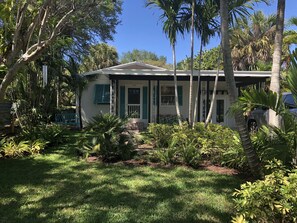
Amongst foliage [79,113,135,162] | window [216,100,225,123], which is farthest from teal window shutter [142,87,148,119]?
foliage [79,113,135,162]

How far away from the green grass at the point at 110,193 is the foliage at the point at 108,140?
0.51 meters

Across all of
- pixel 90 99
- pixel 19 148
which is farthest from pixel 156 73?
pixel 19 148

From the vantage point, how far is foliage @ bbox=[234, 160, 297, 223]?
128 inches

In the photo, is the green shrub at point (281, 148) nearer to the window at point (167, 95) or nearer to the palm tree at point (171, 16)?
the palm tree at point (171, 16)

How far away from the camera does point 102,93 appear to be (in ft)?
56.7

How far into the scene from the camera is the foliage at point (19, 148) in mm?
8219

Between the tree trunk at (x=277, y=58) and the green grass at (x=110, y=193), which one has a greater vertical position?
the tree trunk at (x=277, y=58)

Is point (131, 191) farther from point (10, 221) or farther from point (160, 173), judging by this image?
point (10, 221)

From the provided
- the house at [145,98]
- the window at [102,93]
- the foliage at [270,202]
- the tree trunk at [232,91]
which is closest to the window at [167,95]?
the house at [145,98]

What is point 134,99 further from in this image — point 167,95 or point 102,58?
point 102,58

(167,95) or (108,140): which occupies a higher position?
(167,95)

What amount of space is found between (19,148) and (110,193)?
4.40 metres

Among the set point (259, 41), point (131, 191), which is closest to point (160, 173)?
point (131, 191)

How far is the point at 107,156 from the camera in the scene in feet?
25.2
